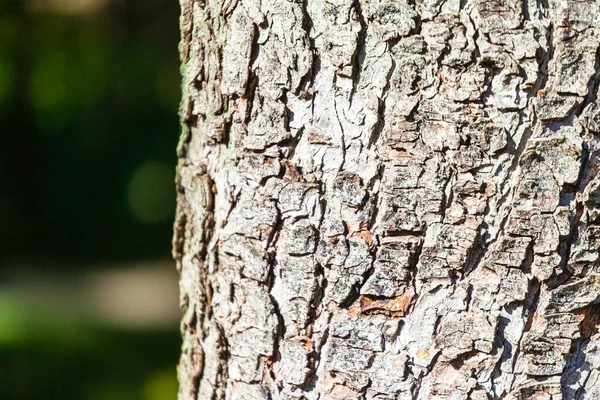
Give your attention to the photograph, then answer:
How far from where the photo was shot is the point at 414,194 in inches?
31.6

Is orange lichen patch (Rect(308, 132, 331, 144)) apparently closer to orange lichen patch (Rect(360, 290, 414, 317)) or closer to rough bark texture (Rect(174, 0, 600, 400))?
rough bark texture (Rect(174, 0, 600, 400))

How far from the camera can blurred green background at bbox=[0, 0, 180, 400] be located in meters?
2.80

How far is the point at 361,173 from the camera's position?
2.69 ft

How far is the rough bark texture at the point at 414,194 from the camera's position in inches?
30.2

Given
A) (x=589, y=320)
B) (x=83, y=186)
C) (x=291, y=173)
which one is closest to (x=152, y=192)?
(x=83, y=186)

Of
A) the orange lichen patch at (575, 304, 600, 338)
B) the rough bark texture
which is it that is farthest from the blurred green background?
the orange lichen patch at (575, 304, 600, 338)

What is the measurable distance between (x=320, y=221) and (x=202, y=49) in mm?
307

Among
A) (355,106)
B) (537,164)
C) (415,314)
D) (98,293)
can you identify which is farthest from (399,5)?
(98,293)

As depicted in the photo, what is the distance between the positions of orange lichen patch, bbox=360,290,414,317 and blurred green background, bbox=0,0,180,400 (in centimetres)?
216

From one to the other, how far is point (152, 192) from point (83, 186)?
34 centimetres

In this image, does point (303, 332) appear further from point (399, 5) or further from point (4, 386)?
point (4, 386)

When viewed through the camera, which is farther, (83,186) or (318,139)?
(83,186)

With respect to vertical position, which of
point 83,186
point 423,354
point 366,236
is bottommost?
point 83,186

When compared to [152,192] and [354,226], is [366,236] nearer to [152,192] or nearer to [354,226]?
[354,226]
